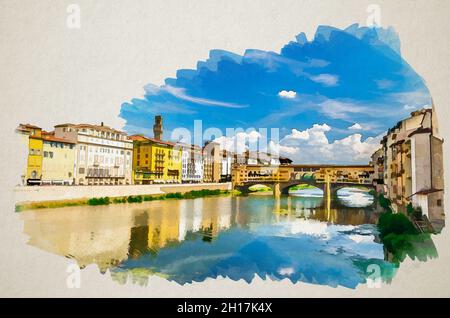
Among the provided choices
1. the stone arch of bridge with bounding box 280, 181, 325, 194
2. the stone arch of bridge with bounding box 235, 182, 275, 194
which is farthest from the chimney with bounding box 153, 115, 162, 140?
the stone arch of bridge with bounding box 280, 181, 325, 194

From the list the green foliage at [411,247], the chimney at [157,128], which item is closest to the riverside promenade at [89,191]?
the chimney at [157,128]

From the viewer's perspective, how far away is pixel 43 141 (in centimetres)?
448

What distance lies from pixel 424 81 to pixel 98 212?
4.67 meters

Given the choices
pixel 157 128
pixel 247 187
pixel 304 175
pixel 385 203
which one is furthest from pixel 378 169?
pixel 157 128

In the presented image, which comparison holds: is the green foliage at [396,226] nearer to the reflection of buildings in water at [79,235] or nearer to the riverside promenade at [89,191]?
the riverside promenade at [89,191]

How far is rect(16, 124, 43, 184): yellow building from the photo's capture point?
14.8 ft

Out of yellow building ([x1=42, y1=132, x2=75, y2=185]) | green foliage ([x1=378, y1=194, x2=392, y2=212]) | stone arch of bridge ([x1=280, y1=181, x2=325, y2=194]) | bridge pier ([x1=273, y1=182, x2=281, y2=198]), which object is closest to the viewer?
yellow building ([x1=42, y1=132, x2=75, y2=185])

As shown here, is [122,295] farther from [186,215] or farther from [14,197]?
[14,197]

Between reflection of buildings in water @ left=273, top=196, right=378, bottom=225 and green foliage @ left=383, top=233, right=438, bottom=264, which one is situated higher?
reflection of buildings in water @ left=273, top=196, right=378, bottom=225

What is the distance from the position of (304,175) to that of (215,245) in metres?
1.75

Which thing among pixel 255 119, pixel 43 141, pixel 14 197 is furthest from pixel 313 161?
pixel 14 197

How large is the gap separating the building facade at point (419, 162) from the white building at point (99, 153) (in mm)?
3575

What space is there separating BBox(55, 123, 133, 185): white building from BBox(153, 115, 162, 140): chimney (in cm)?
39

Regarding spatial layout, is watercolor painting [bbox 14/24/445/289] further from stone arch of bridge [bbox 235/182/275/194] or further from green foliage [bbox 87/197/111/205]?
stone arch of bridge [bbox 235/182/275/194]
